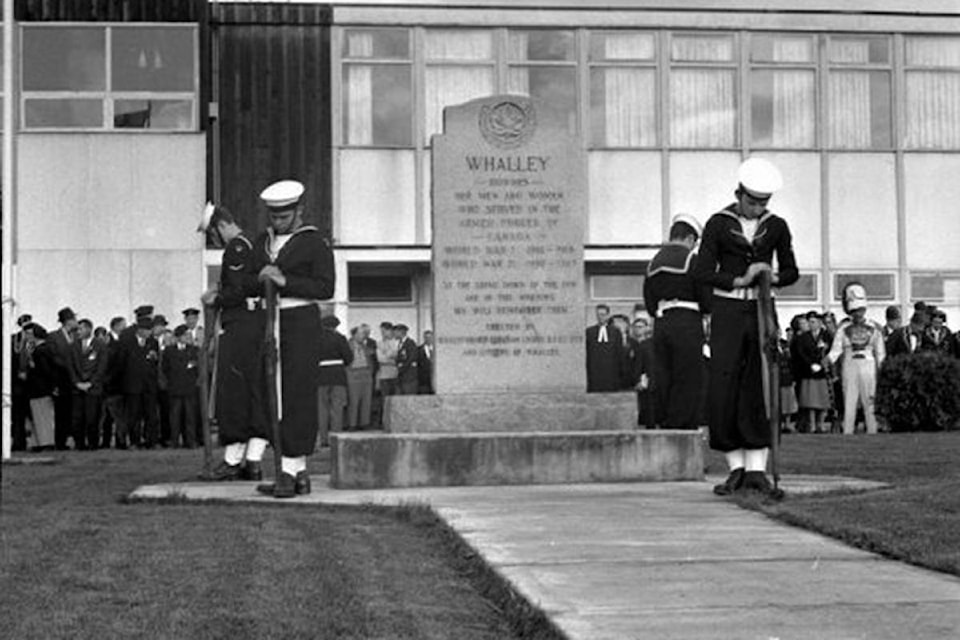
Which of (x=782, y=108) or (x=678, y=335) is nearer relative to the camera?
(x=678, y=335)

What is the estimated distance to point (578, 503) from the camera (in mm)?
11008

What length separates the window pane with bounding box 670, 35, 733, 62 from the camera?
34438 millimetres

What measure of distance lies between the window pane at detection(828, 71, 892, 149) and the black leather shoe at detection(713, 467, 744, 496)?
24251 mm

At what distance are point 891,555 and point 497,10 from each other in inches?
1041

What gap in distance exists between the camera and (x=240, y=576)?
8.04 metres

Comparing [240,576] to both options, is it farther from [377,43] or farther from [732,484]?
[377,43]

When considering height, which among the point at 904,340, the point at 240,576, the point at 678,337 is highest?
the point at 904,340

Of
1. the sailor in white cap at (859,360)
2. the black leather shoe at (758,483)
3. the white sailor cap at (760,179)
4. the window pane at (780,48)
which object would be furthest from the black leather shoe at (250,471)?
the window pane at (780,48)

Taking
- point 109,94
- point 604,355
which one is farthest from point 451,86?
point 604,355

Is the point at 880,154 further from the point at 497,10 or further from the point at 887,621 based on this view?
the point at 887,621

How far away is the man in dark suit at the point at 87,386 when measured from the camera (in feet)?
82.5

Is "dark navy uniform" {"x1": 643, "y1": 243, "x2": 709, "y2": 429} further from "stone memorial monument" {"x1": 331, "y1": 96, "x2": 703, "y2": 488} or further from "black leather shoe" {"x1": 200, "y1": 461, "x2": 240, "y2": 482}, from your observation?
"black leather shoe" {"x1": 200, "y1": 461, "x2": 240, "y2": 482}

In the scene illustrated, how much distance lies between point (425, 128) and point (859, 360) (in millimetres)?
11655

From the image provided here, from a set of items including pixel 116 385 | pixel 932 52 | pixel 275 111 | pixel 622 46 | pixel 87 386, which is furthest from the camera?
pixel 932 52
